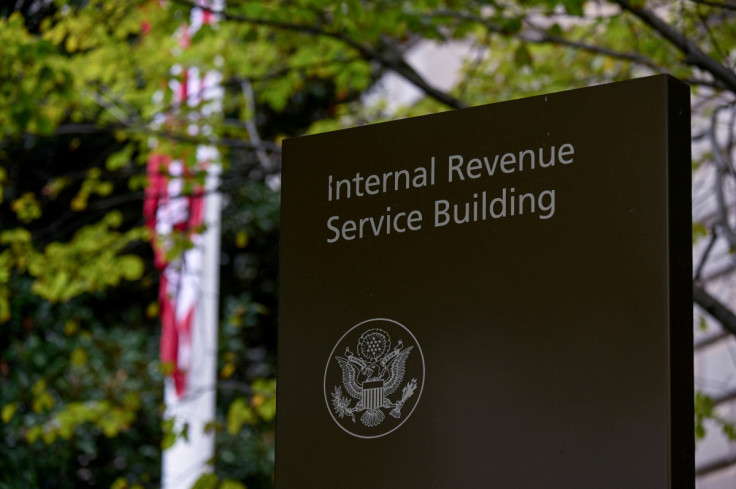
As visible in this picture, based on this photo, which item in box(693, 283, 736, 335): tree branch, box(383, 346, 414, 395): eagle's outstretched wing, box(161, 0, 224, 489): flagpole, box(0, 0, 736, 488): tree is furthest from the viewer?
box(161, 0, 224, 489): flagpole

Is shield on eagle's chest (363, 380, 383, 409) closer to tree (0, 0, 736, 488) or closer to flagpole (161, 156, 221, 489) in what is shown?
tree (0, 0, 736, 488)

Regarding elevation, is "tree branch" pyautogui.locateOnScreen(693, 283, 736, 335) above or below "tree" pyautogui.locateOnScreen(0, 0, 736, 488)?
below

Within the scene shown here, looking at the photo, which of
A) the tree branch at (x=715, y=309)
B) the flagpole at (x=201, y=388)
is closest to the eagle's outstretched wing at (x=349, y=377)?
the tree branch at (x=715, y=309)

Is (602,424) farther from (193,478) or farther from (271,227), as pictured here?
(271,227)

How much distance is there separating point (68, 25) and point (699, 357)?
495 centimetres

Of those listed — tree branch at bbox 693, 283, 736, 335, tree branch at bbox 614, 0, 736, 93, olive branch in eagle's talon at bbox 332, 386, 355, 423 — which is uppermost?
tree branch at bbox 614, 0, 736, 93

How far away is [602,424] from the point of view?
7.36ft

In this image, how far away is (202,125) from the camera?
789cm

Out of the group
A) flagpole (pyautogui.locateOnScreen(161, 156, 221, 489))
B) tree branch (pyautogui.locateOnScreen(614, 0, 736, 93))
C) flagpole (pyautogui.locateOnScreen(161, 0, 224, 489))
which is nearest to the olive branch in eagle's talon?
tree branch (pyautogui.locateOnScreen(614, 0, 736, 93))

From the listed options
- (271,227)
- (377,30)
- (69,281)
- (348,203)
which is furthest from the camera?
(271,227)

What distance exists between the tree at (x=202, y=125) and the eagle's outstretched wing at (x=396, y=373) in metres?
2.26

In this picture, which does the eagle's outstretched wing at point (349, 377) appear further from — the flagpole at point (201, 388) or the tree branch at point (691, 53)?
the flagpole at point (201, 388)

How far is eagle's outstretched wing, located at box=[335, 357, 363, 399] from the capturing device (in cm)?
263

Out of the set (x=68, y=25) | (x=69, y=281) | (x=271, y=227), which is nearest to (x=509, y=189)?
(x=68, y=25)
